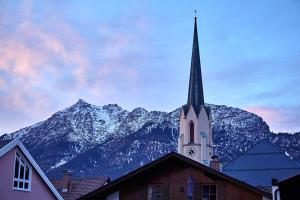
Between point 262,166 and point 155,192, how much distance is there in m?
27.2

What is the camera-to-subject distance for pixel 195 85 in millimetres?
95188

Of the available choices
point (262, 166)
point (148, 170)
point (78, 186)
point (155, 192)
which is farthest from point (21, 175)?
point (262, 166)

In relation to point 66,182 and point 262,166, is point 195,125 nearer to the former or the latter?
point 262,166

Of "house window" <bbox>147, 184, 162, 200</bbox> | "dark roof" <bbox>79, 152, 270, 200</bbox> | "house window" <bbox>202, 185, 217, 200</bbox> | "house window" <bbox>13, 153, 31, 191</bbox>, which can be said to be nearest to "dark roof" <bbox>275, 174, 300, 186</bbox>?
"dark roof" <bbox>79, 152, 270, 200</bbox>

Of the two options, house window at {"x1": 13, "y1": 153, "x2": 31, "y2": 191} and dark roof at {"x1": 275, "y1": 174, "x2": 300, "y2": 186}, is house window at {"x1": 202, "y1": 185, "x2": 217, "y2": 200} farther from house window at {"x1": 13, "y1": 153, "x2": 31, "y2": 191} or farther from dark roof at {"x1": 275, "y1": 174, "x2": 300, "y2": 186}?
house window at {"x1": 13, "y1": 153, "x2": 31, "y2": 191}

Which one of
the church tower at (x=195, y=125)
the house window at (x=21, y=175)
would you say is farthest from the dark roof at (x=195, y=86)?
the house window at (x=21, y=175)

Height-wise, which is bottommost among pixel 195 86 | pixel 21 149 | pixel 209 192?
pixel 209 192

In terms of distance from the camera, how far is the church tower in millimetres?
91375

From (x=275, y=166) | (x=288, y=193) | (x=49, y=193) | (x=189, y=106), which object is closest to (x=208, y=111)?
(x=189, y=106)

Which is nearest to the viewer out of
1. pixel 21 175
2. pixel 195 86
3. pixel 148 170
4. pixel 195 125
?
pixel 148 170

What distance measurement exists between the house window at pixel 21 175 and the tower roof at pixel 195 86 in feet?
200

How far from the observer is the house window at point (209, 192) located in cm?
2791

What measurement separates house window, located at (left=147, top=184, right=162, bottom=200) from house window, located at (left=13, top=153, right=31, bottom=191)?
7951 mm

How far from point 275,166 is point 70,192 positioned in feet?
63.0
